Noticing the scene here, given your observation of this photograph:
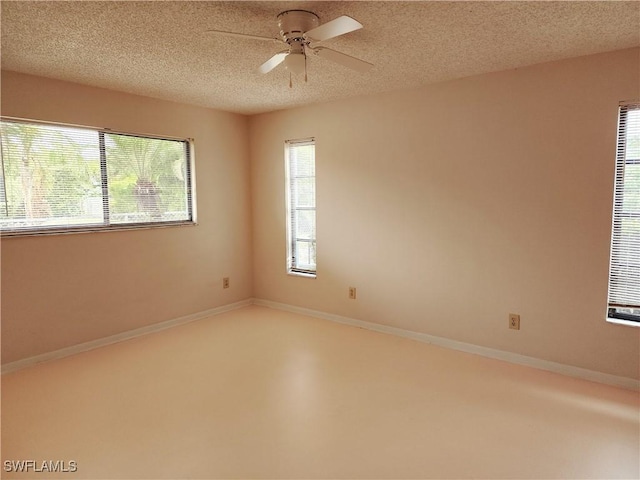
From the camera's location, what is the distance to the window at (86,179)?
10.1 feet

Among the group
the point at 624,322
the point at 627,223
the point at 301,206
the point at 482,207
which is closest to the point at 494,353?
the point at 624,322

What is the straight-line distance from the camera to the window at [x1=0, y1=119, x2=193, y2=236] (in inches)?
121

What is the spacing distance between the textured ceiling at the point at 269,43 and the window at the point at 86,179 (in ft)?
1.63

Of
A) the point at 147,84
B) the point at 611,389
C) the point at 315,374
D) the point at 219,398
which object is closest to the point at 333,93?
the point at 147,84

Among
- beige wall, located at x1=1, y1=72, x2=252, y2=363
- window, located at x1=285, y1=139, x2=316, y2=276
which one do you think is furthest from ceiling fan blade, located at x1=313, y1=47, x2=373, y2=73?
beige wall, located at x1=1, y1=72, x2=252, y2=363

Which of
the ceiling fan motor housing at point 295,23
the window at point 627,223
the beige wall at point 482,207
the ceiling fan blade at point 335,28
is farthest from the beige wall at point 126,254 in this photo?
the window at point 627,223

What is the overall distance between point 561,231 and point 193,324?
11.6 ft

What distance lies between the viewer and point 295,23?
216 cm

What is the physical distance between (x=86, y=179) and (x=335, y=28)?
8.62 feet

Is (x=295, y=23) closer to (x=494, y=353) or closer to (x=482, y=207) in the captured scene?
(x=482, y=207)

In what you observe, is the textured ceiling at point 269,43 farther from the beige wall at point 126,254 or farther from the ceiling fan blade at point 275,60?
the beige wall at point 126,254

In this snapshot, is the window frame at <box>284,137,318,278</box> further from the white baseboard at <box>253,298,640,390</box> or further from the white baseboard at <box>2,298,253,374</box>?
the white baseboard at <box>2,298,253,374</box>

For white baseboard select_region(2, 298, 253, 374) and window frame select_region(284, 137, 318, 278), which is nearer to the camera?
white baseboard select_region(2, 298, 253, 374)

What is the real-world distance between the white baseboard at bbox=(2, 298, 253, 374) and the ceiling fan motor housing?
10.0ft
